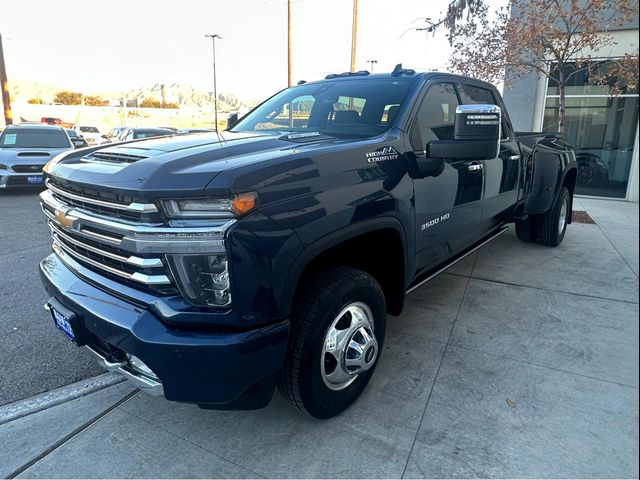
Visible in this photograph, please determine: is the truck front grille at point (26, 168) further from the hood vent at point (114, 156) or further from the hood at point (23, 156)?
the hood vent at point (114, 156)

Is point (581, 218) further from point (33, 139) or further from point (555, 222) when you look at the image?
point (33, 139)

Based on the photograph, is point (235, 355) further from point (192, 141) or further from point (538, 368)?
point (538, 368)

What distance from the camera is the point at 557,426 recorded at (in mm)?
2541

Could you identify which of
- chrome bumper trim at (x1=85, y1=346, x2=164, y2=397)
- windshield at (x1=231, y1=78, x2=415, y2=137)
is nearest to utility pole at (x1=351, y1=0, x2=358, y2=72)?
windshield at (x1=231, y1=78, x2=415, y2=137)

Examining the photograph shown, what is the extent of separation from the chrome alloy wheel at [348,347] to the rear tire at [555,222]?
13.6 ft

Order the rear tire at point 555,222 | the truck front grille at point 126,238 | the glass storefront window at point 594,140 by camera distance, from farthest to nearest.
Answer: the glass storefront window at point 594,140, the rear tire at point 555,222, the truck front grille at point 126,238

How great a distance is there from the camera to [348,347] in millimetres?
2582

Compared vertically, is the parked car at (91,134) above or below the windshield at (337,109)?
below

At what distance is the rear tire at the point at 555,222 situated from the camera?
5840 millimetres

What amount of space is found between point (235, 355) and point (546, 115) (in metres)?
11.5

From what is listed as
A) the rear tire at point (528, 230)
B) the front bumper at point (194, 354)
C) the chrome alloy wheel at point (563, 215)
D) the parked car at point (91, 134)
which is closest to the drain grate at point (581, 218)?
the chrome alloy wheel at point (563, 215)

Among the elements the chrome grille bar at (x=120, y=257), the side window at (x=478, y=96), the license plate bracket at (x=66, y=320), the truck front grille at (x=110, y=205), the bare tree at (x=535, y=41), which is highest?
the bare tree at (x=535, y=41)

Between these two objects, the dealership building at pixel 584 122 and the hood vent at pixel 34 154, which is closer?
the dealership building at pixel 584 122

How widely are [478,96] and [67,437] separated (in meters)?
4.17
